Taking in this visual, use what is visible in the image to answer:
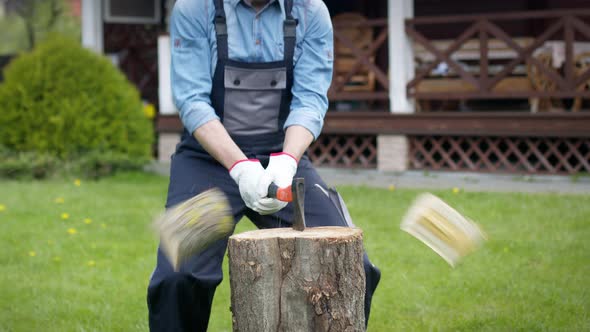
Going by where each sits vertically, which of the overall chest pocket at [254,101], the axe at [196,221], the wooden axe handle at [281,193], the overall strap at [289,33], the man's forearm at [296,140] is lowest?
the axe at [196,221]

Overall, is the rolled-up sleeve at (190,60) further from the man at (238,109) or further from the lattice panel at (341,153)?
the lattice panel at (341,153)

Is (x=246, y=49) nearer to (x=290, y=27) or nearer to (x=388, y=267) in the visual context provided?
(x=290, y=27)

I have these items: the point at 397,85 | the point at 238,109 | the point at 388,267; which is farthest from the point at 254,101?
the point at 397,85

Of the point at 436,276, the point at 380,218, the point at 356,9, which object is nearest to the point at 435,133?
the point at 380,218

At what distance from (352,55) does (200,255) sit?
869cm

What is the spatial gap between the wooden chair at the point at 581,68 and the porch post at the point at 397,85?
1.91 m

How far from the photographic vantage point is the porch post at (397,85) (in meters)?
10.7

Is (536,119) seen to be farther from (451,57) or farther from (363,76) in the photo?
(363,76)

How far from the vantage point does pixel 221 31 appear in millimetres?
3639

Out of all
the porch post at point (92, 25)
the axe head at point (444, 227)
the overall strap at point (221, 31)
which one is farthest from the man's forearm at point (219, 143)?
the porch post at point (92, 25)

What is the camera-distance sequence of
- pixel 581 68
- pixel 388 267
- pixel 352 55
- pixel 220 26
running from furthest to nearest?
pixel 352 55, pixel 581 68, pixel 388 267, pixel 220 26

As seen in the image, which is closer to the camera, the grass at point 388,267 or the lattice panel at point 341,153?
the grass at point 388,267

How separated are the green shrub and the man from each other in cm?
701

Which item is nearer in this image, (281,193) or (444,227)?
(281,193)
